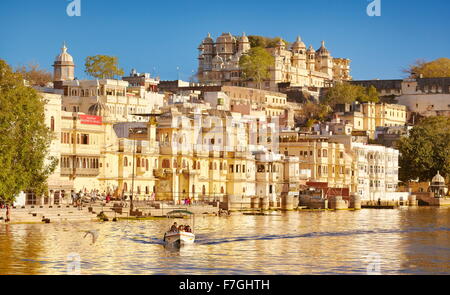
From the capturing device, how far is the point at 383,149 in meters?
135

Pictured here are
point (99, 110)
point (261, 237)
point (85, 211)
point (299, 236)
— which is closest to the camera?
point (261, 237)

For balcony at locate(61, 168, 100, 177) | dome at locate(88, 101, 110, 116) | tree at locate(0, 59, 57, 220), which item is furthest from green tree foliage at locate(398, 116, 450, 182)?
tree at locate(0, 59, 57, 220)

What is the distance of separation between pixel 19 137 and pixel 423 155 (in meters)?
79.1

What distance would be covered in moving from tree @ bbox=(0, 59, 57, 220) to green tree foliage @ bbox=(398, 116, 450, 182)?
252 feet

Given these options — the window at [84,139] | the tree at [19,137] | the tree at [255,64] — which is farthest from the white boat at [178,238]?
the tree at [255,64]

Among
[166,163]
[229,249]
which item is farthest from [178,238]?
[166,163]

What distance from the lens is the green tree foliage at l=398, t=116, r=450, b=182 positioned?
13588 centimetres

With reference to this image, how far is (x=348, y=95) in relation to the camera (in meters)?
187

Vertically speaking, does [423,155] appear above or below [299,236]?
above

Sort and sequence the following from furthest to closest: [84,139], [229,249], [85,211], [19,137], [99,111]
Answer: [99,111] < [84,139] < [85,211] < [19,137] < [229,249]

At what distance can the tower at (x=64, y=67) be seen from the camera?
132 metres

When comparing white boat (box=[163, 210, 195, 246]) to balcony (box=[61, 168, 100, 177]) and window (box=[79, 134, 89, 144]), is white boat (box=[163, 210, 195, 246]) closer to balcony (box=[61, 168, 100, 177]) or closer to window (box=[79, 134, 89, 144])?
balcony (box=[61, 168, 100, 177])

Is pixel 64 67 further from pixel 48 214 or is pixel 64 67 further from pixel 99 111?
pixel 48 214

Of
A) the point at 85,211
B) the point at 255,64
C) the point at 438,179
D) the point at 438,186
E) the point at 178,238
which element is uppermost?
the point at 255,64
